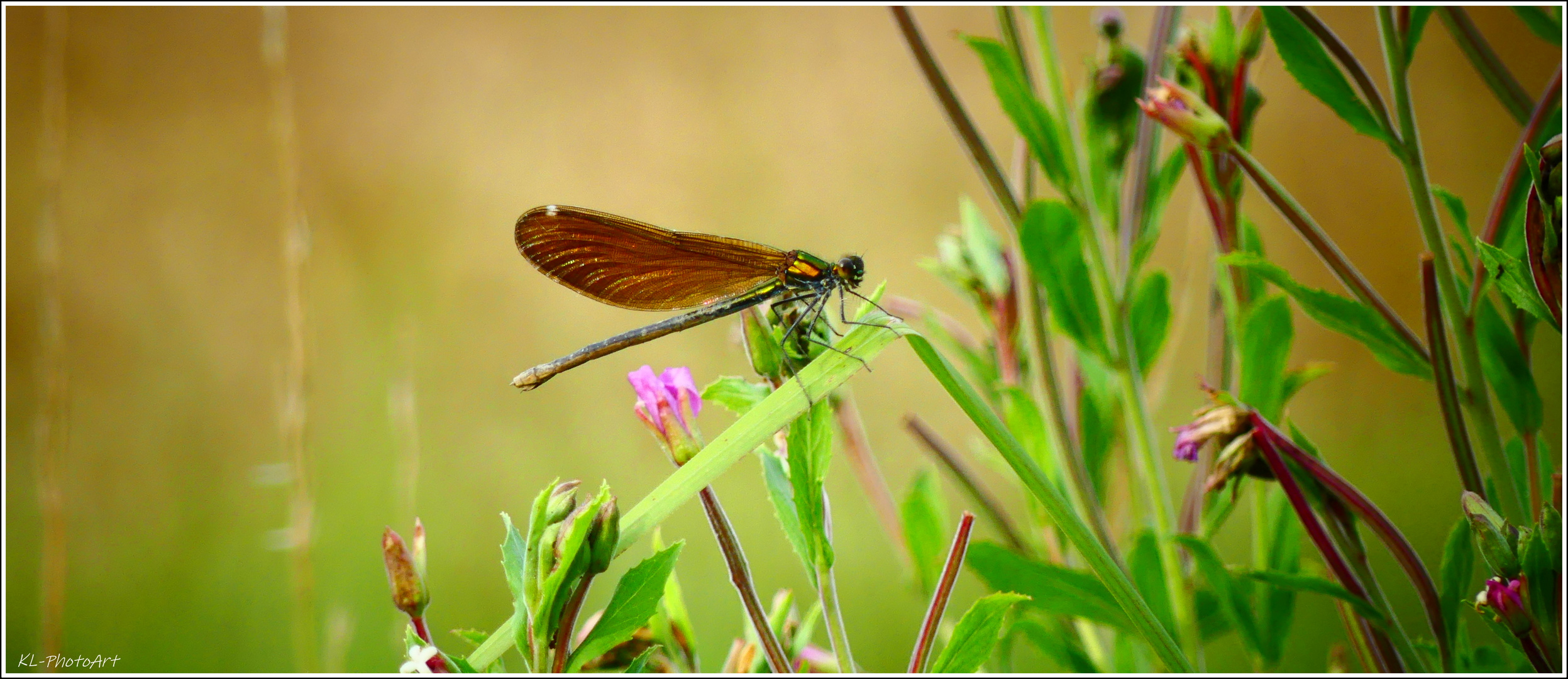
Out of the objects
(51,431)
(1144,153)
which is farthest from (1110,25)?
(51,431)

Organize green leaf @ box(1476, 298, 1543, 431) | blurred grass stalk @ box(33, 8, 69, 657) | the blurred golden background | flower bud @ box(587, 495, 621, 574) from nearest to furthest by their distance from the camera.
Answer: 1. flower bud @ box(587, 495, 621, 574)
2. green leaf @ box(1476, 298, 1543, 431)
3. blurred grass stalk @ box(33, 8, 69, 657)
4. the blurred golden background

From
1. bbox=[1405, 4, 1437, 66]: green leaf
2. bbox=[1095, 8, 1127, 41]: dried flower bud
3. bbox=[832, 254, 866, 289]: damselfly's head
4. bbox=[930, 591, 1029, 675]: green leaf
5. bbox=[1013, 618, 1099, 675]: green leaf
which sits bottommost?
bbox=[1013, 618, 1099, 675]: green leaf

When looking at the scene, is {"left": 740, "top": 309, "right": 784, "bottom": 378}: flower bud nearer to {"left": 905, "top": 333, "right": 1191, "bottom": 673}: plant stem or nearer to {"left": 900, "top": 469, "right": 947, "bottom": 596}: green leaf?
{"left": 905, "top": 333, "right": 1191, "bottom": 673}: plant stem

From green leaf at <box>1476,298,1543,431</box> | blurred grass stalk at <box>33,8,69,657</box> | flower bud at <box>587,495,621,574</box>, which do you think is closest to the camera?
flower bud at <box>587,495,621,574</box>

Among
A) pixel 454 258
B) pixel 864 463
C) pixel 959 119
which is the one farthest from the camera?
pixel 454 258

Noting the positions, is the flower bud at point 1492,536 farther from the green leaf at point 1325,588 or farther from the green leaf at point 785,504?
the green leaf at point 785,504

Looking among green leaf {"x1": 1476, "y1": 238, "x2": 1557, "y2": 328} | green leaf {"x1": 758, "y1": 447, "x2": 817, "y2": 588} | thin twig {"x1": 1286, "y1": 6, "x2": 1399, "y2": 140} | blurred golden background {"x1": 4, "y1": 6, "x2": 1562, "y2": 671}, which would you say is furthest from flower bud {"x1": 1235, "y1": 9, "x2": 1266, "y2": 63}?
blurred golden background {"x1": 4, "y1": 6, "x2": 1562, "y2": 671}

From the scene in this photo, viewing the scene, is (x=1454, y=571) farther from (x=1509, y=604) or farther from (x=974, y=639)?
(x=974, y=639)
